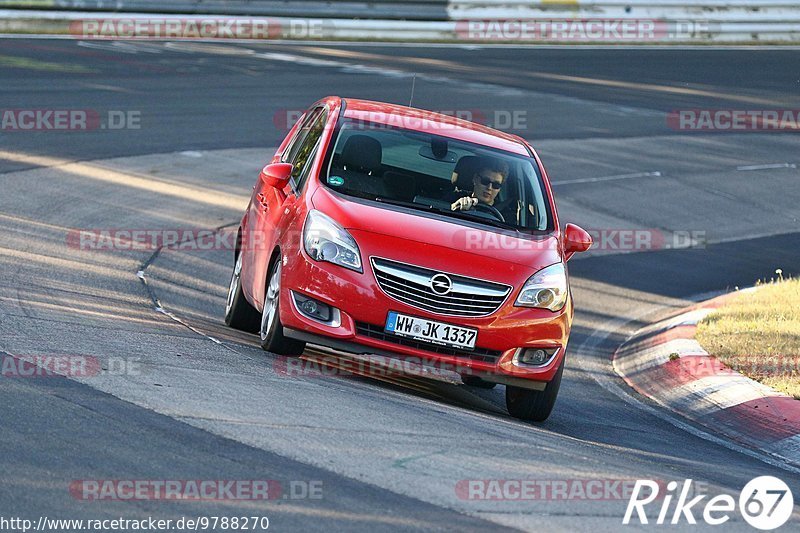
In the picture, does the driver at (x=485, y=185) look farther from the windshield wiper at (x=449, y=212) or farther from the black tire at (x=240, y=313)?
the black tire at (x=240, y=313)

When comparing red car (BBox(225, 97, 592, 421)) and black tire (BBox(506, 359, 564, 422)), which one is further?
black tire (BBox(506, 359, 564, 422))

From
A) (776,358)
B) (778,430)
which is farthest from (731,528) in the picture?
(776,358)

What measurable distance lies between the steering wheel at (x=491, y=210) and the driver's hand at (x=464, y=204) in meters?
0.04

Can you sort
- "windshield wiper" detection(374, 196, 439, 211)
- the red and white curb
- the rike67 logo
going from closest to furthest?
the rike67 logo, "windshield wiper" detection(374, 196, 439, 211), the red and white curb

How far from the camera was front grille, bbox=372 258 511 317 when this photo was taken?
830 centimetres

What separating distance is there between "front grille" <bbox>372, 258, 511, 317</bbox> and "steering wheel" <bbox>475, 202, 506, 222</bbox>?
104cm

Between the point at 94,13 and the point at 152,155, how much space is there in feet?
35.1

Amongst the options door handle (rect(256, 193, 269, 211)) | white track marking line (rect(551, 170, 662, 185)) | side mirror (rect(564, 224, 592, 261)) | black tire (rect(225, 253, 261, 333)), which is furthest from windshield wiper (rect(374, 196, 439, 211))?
→ white track marking line (rect(551, 170, 662, 185))

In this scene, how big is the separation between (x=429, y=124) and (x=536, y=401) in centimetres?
240

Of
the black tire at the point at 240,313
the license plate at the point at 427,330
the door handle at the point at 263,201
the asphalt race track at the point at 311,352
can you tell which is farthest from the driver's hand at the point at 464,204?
the black tire at the point at 240,313

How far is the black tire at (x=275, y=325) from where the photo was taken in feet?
28.7

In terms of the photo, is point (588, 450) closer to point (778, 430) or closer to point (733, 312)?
point (778, 430)

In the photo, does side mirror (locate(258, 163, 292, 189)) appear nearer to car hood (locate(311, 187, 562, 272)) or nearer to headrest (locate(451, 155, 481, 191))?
car hood (locate(311, 187, 562, 272))

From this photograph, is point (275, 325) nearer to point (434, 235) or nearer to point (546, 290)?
point (434, 235)
